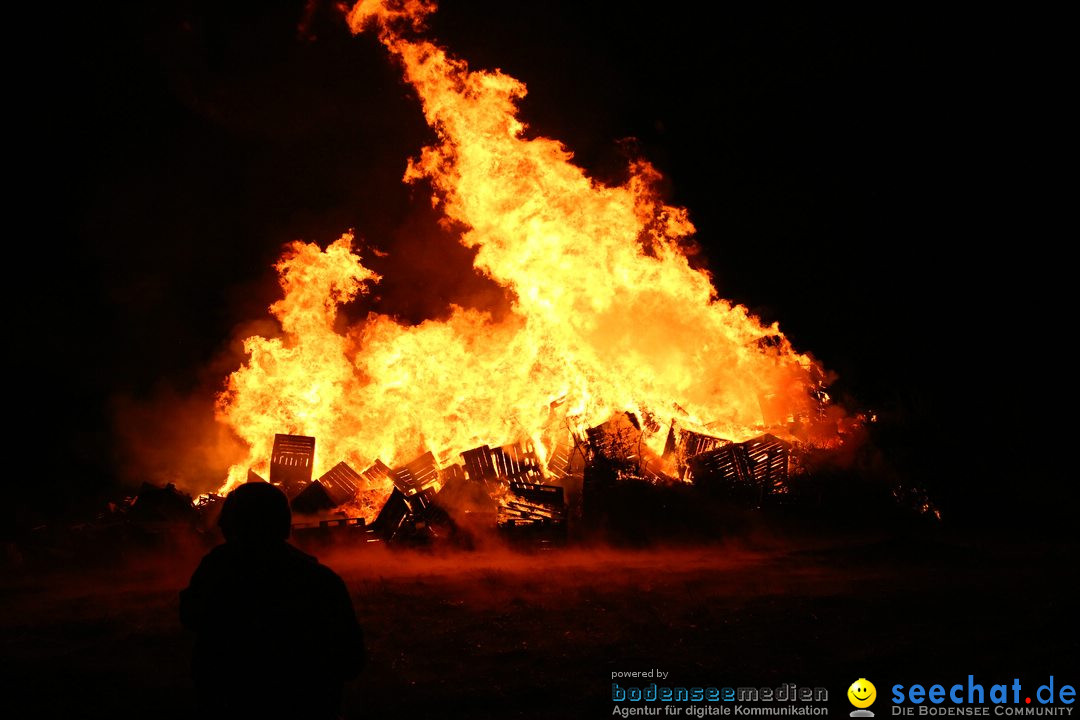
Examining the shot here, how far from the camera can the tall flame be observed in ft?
51.7

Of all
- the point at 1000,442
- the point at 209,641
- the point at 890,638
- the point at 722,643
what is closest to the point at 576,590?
the point at 722,643

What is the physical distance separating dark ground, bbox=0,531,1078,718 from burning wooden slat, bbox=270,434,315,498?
16.2 ft

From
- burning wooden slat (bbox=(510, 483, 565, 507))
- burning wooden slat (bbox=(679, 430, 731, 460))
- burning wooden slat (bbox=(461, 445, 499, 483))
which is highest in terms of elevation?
burning wooden slat (bbox=(679, 430, 731, 460))

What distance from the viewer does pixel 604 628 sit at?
6.46m

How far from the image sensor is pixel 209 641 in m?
2.60

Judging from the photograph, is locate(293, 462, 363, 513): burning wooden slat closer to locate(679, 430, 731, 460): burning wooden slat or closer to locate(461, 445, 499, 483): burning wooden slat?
locate(461, 445, 499, 483): burning wooden slat

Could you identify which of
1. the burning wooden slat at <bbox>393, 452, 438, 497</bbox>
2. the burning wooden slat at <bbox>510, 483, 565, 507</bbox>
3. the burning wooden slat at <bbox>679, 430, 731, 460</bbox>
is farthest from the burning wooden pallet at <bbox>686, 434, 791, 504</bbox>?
the burning wooden slat at <bbox>393, 452, 438, 497</bbox>

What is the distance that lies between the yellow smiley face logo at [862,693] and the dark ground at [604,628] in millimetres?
92

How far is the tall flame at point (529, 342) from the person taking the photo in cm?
1577

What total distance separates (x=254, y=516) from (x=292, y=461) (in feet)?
45.3

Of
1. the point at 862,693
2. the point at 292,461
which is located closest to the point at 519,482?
the point at 292,461

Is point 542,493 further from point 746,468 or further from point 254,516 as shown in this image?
point 254,516

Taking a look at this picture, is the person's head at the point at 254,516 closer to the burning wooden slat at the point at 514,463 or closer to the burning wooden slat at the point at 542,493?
the burning wooden slat at the point at 542,493

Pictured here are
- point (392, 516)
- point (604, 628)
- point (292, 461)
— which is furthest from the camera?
point (292, 461)
